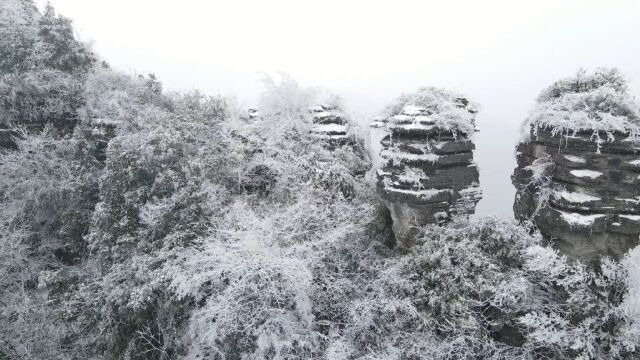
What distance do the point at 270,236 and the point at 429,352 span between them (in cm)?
291

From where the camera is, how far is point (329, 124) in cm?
873

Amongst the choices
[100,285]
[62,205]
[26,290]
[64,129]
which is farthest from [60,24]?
[100,285]

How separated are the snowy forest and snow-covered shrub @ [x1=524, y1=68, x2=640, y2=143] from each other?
0.09 ft

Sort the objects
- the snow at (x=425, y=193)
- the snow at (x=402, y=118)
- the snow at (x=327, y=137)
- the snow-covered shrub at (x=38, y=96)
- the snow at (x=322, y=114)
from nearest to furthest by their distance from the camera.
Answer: the snow at (x=425, y=193) → the snow at (x=402, y=118) → the snow at (x=327, y=137) → the snow at (x=322, y=114) → the snow-covered shrub at (x=38, y=96)

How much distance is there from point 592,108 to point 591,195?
121 cm

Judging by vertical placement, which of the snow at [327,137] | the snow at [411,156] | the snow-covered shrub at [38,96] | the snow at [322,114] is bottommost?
the snow at [411,156]

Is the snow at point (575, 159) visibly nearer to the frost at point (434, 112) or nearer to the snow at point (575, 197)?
the snow at point (575, 197)

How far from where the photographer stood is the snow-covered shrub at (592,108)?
5.34 metres

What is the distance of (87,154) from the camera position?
32.6 ft

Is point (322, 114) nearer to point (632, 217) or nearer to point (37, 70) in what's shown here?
point (632, 217)

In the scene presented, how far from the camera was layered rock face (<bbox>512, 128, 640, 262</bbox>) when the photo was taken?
5406 mm

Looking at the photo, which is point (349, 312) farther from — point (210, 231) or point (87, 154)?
point (87, 154)

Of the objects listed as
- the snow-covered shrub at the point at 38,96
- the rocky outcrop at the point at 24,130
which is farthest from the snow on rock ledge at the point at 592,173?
the rocky outcrop at the point at 24,130

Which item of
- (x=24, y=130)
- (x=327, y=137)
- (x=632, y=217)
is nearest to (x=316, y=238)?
(x=327, y=137)
